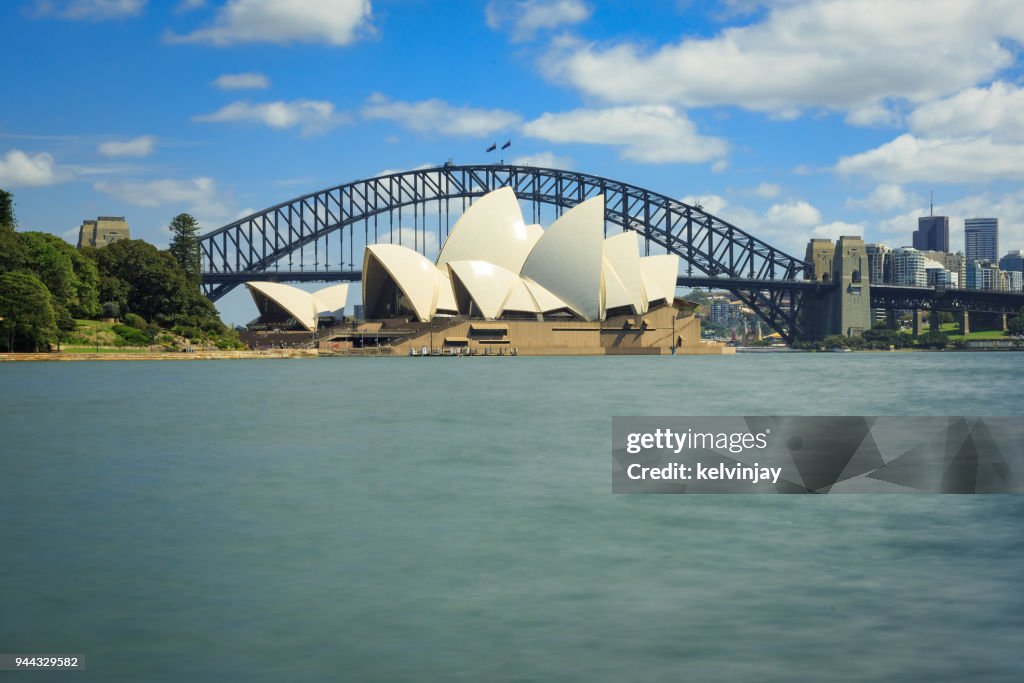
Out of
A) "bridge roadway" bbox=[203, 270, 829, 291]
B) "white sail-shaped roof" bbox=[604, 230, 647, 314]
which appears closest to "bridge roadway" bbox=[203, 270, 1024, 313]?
"bridge roadway" bbox=[203, 270, 829, 291]

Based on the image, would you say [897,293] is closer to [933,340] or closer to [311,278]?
[933,340]

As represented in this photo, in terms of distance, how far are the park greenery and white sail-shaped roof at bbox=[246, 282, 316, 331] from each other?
9522mm

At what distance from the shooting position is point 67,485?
17.9 metres

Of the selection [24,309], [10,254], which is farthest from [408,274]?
[24,309]

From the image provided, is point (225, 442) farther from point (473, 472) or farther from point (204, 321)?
point (204, 321)

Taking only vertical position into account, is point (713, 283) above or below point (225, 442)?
above

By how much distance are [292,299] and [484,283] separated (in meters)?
23.4

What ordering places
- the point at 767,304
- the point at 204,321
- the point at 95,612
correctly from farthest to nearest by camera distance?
the point at 767,304, the point at 204,321, the point at 95,612

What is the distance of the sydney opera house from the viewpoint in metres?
113

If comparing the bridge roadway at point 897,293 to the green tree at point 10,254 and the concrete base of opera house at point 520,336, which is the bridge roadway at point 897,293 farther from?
the green tree at point 10,254

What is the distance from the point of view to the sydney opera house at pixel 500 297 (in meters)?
113

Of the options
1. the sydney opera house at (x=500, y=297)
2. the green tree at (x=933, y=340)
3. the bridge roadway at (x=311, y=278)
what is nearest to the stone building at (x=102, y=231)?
the bridge roadway at (x=311, y=278)

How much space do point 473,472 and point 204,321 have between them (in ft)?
272

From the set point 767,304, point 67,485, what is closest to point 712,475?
point 67,485
